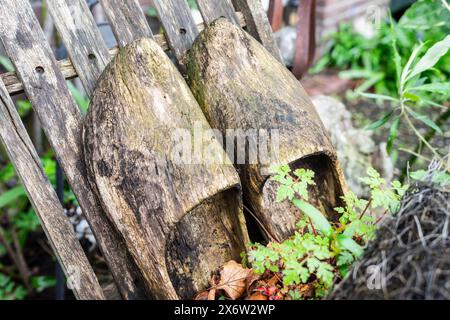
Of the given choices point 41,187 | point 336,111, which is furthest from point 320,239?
point 336,111

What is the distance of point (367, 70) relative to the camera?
4.16 m

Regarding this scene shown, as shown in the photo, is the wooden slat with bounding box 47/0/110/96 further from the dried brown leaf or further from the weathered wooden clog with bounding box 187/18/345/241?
the dried brown leaf

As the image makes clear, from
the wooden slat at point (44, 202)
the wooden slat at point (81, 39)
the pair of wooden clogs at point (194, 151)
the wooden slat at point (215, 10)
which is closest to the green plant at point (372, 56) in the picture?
the wooden slat at point (215, 10)

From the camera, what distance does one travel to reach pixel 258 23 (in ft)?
6.87

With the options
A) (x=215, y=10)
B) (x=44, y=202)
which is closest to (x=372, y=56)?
(x=215, y=10)

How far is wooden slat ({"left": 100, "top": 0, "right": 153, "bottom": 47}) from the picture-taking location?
1878 mm

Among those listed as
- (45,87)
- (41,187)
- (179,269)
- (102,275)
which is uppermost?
(45,87)

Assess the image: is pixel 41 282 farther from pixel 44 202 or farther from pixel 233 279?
pixel 233 279

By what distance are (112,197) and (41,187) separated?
25cm

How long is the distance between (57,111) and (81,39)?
0.90ft

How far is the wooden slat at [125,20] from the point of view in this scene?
188cm

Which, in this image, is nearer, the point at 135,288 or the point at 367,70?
the point at 135,288

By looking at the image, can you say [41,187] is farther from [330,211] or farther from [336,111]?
[336,111]
